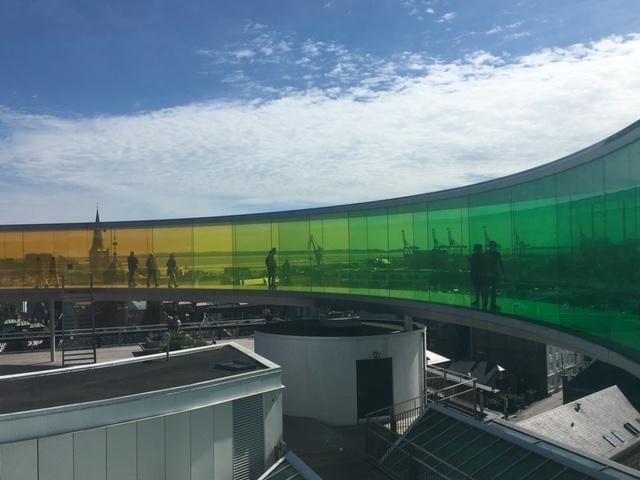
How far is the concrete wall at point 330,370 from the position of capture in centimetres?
1585

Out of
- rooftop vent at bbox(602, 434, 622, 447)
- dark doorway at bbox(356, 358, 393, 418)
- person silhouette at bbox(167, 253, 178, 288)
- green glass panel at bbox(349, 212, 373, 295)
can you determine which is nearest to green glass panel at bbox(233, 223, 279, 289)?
person silhouette at bbox(167, 253, 178, 288)

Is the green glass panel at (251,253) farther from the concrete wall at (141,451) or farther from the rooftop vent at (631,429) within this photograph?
the rooftop vent at (631,429)

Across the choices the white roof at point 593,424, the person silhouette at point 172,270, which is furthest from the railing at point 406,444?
the person silhouette at point 172,270

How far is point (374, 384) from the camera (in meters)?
16.1

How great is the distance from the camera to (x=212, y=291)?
72.1 feet

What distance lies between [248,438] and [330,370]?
5271mm

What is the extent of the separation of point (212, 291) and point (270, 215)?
378 centimetres

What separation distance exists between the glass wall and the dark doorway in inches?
81.8

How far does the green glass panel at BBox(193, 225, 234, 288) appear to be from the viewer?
21.9 m

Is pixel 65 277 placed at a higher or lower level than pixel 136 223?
lower

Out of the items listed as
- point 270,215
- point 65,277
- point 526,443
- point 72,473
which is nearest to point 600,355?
point 526,443

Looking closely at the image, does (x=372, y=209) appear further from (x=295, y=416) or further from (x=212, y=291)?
(x=212, y=291)

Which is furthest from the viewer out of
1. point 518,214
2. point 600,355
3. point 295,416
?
point 295,416

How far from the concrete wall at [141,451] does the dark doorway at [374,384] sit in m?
5.03
